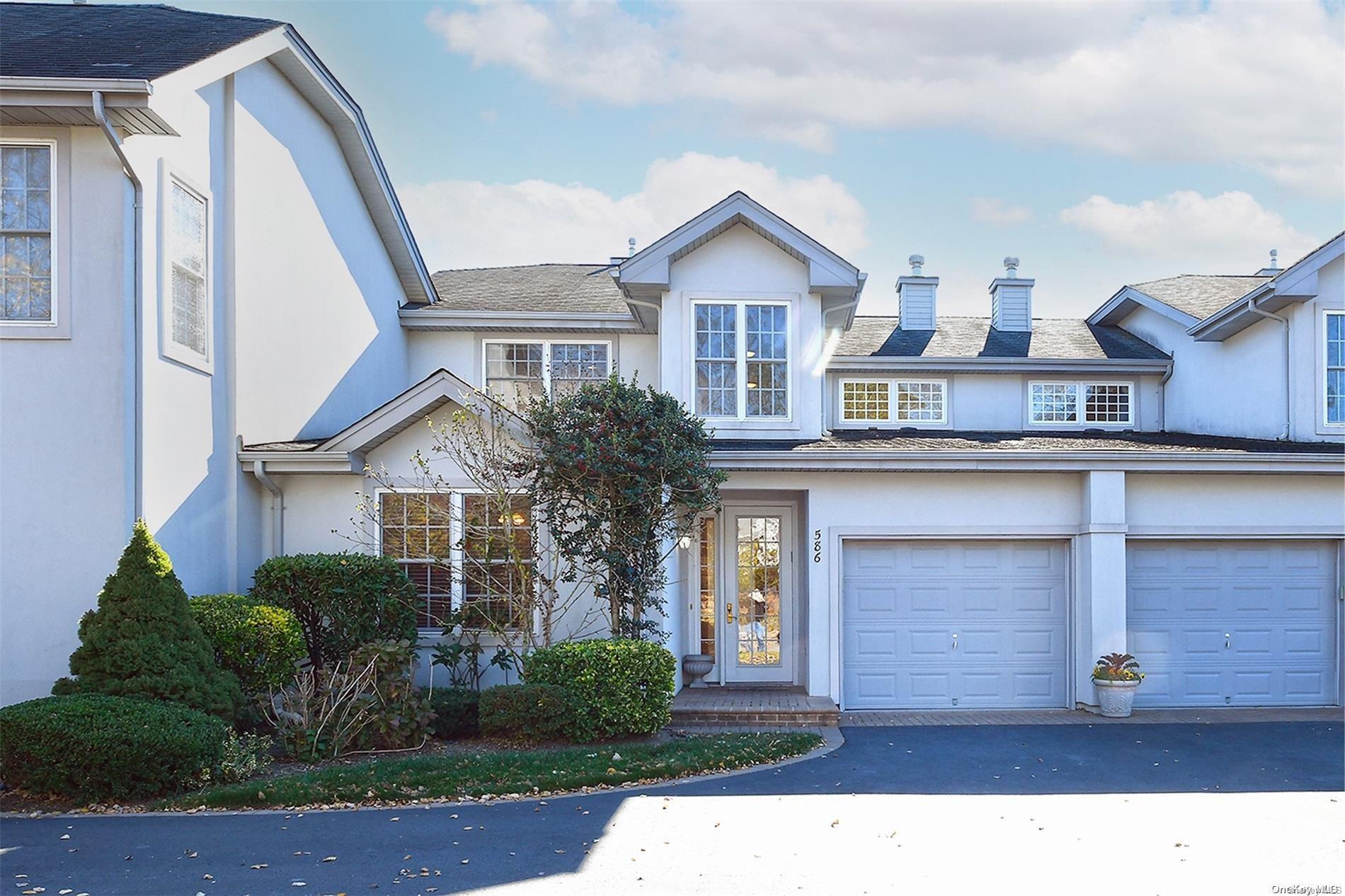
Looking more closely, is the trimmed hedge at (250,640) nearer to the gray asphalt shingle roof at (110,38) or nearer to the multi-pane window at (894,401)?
the gray asphalt shingle roof at (110,38)

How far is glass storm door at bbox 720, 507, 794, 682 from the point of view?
45.0 ft

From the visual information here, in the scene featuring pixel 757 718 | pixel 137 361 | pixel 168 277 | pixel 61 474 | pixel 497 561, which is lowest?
pixel 757 718

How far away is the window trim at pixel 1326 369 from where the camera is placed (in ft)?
44.6

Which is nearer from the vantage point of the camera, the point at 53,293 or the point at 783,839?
the point at 783,839

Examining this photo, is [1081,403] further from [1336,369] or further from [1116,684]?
[1116,684]

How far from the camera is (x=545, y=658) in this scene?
10.5m

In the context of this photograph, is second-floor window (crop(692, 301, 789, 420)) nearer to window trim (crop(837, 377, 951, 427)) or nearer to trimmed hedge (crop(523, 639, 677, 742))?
window trim (crop(837, 377, 951, 427))

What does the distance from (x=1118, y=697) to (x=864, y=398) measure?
681 cm

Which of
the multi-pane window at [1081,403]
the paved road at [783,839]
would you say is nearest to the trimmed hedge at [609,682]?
the paved road at [783,839]

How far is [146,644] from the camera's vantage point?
864cm

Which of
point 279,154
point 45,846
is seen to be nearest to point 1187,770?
point 45,846

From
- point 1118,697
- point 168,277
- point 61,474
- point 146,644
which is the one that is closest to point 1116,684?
point 1118,697

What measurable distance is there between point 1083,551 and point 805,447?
3.78 m

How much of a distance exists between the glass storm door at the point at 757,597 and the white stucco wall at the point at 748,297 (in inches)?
52.8
